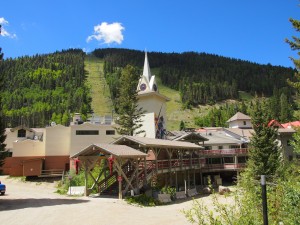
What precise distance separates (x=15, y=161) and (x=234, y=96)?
152474mm

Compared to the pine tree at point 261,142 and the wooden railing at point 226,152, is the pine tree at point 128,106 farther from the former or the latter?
the pine tree at point 261,142

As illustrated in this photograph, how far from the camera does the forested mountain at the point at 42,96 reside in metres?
136

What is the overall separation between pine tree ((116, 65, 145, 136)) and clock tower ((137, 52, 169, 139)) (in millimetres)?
1301

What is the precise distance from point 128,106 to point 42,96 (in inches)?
5420

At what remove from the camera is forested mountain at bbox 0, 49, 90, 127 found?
13650 cm

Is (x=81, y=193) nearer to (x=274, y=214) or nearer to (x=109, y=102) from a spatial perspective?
(x=274, y=214)

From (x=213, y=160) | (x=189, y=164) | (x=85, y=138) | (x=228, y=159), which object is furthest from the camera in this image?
(x=228, y=159)

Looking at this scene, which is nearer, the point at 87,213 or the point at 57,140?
the point at 87,213

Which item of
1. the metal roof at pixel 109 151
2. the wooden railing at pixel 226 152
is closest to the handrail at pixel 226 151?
the wooden railing at pixel 226 152

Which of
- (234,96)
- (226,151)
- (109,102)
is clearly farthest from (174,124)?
(226,151)

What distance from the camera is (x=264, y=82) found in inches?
7702

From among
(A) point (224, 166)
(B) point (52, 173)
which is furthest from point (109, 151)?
(A) point (224, 166)

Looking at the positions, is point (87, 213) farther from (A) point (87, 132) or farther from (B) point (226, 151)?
(B) point (226, 151)

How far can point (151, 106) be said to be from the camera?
44.9m
